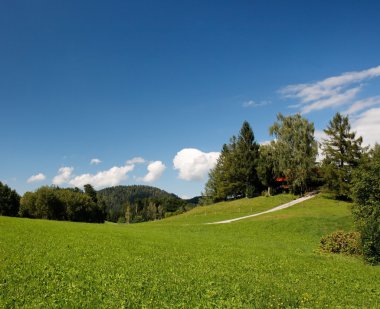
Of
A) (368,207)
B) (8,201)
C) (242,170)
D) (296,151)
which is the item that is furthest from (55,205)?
(368,207)

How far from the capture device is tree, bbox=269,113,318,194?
83.3 meters

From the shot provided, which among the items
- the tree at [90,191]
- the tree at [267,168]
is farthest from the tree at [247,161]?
the tree at [90,191]

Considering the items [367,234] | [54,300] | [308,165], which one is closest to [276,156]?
[308,165]

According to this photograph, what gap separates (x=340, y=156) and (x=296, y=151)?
13.9m

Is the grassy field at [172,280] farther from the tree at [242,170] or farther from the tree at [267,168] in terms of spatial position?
the tree at [242,170]

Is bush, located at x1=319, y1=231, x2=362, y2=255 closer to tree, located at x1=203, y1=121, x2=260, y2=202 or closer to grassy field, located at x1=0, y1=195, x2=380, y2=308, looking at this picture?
grassy field, located at x1=0, y1=195, x2=380, y2=308

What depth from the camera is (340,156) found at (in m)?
71.8

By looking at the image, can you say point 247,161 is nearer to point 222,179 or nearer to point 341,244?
point 222,179

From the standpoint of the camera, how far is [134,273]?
53.0 feet

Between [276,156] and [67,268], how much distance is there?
7792 centimetres

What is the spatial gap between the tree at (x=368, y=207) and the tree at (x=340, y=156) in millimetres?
43857

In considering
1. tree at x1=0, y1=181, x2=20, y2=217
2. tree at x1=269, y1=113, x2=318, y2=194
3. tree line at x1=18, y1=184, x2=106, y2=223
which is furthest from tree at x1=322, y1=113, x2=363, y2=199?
tree at x1=0, y1=181, x2=20, y2=217

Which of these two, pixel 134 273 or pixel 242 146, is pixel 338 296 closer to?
pixel 134 273

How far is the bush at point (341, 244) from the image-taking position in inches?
1206
